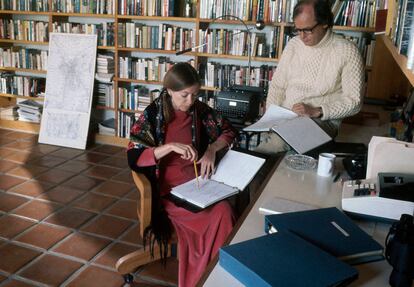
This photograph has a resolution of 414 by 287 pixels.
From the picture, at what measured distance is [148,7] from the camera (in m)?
4.00

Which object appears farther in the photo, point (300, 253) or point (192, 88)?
point (192, 88)

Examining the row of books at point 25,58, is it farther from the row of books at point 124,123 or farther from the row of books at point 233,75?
the row of books at point 233,75

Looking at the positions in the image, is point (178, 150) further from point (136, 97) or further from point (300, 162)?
point (136, 97)

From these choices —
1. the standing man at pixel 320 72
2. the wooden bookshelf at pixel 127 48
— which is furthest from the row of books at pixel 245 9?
the standing man at pixel 320 72

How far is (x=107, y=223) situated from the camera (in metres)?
2.83

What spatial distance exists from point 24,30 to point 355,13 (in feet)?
11.2

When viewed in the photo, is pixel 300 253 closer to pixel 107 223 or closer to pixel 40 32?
pixel 107 223

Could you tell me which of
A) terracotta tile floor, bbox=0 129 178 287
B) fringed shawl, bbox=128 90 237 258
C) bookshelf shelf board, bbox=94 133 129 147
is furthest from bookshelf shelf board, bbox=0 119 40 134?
fringed shawl, bbox=128 90 237 258

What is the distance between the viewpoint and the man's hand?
6.92 ft

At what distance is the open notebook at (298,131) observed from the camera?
6.04ft

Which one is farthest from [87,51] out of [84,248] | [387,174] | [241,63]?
[387,174]

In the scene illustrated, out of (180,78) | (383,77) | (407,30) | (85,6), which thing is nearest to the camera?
(407,30)

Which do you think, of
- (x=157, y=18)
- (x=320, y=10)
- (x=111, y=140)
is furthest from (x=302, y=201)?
(x=111, y=140)

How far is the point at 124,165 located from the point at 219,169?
86.3 inches
